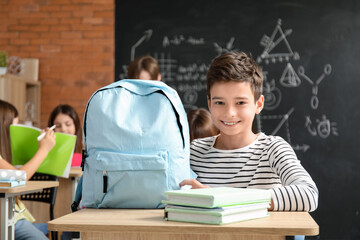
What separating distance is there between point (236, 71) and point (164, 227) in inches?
25.8

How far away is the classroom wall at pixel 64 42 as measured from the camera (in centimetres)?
526

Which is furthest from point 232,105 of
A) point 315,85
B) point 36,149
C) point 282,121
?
point 315,85

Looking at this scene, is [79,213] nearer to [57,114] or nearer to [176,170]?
[176,170]

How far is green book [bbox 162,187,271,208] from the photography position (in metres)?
1.11

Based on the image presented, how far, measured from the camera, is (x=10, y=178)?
8.16ft

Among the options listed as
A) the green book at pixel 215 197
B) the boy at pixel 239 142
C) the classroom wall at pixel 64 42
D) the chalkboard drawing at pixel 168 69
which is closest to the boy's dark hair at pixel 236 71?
the boy at pixel 239 142

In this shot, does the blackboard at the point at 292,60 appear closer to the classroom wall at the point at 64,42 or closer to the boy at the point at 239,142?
the classroom wall at the point at 64,42

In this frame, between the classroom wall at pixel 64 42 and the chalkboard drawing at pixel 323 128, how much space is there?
205cm

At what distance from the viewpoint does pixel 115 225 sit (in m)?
1.10

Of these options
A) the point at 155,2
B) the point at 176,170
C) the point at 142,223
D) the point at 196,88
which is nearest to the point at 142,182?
the point at 176,170

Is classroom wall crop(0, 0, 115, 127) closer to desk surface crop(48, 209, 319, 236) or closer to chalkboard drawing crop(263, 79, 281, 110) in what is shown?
chalkboard drawing crop(263, 79, 281, 110)

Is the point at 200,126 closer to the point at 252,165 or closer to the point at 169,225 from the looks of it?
the point at 252,165

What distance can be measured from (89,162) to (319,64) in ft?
12.7

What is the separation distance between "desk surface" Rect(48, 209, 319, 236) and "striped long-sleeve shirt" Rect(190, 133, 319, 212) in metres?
0.25
